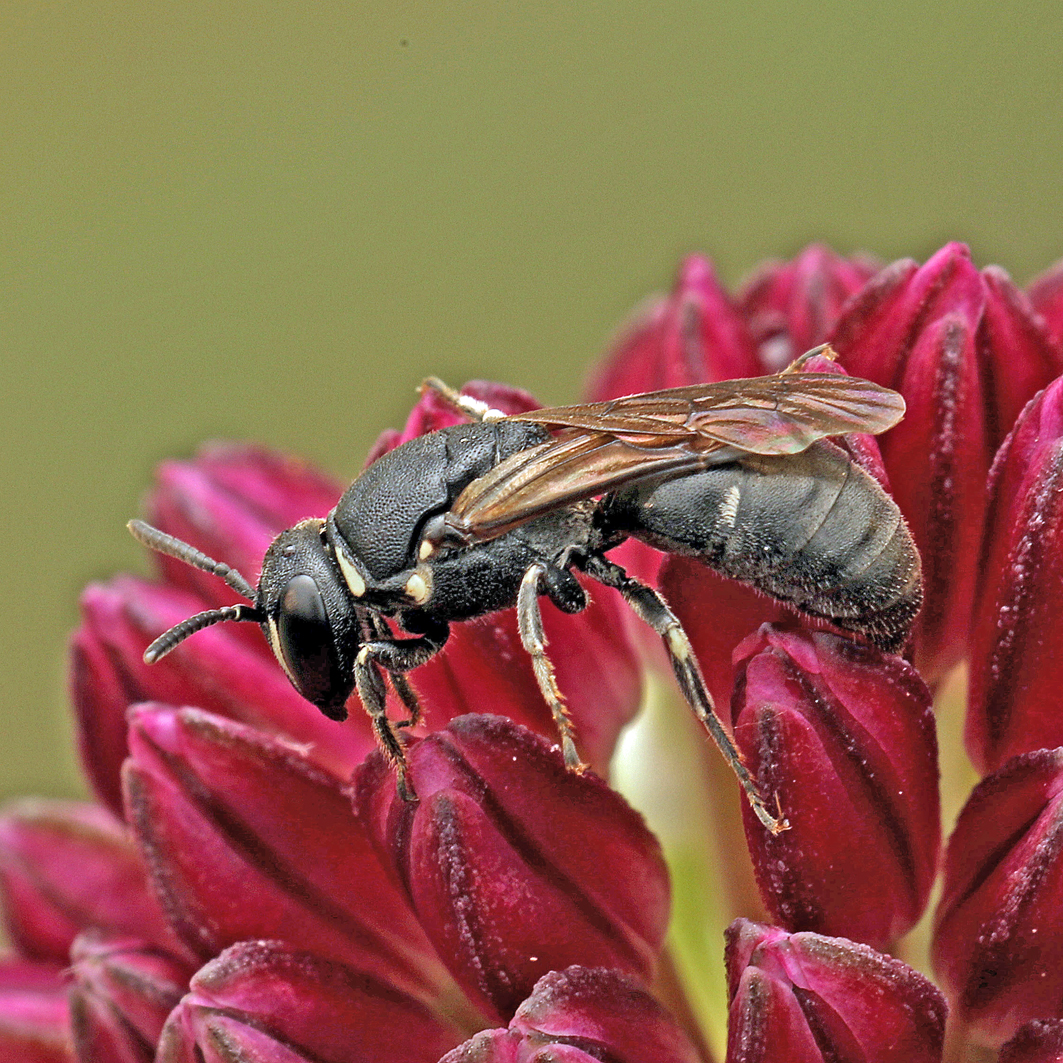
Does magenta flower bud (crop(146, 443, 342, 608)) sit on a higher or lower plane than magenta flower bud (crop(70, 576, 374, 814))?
higher

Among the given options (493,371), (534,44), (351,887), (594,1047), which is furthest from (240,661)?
(534,44)

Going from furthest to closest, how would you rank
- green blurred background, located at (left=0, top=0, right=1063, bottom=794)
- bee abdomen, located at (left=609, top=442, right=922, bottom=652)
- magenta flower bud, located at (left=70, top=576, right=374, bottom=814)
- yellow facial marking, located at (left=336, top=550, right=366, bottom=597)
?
green blurred background, located at (left=0, top=0, right=1063, bottom=794), magenta flower bud, located at (left=70, top=576, right=374, bottom=814), yellow facial marking, located at (left=336, top=550, right=366, bottom=597), bee abdomen, located at (left=609, top=442, right=922, bottom=652)

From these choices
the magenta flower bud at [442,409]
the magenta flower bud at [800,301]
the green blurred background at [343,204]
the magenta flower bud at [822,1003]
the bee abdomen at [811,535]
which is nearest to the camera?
the magenta flower bud at [822,1003]

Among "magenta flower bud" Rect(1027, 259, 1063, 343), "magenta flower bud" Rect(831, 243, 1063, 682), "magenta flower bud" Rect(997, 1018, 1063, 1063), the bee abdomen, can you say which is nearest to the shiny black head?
the bee abdomen

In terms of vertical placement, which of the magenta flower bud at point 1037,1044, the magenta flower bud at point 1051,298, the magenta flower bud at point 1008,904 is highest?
the magenta flower bud at point 1051,298

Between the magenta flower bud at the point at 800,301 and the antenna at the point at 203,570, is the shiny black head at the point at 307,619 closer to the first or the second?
the antenna at the point at 203,570

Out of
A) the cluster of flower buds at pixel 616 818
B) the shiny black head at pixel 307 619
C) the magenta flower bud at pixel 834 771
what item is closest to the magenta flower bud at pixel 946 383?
→ the cluster of flower buds at pixel 616 818

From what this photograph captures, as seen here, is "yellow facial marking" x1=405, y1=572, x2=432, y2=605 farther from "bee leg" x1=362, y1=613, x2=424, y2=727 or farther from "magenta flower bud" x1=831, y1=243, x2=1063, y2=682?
"magenta flower bud" x1=831, y1=243, x2=1063, y2=682
